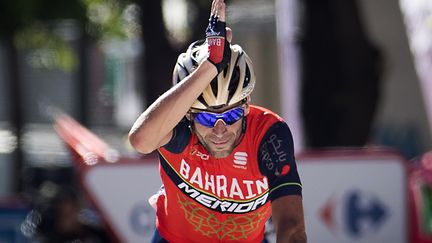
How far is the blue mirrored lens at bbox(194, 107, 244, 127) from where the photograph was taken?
3.87 meters

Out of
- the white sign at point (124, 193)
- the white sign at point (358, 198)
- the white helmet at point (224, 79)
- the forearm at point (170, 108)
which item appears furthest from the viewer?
the white sign at point (358, 198)

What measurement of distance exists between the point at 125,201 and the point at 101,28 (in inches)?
222

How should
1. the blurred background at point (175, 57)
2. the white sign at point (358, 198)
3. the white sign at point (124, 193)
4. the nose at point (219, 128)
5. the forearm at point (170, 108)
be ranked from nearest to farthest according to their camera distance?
the forearm at point (170, 108) < the nose at point (219, 128) < the white sign at point (124, 193) < the white sign at point (358, 198) < the blurred background at point (175, 57)

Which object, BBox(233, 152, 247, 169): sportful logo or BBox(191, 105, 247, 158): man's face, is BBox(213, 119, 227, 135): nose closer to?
BBox(191, 105, 247, 158): man's face

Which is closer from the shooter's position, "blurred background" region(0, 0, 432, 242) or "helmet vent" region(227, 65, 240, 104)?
"helmet vent" region(227, 65, 240, 104)

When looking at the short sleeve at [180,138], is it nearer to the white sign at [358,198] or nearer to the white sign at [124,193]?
the white sign at [124,193]

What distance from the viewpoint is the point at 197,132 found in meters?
3.98

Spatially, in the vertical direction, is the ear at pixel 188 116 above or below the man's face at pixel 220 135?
above

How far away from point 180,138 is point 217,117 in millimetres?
201

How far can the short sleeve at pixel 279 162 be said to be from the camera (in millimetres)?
3803

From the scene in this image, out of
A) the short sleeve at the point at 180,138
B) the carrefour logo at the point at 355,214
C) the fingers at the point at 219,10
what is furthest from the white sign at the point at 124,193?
the fingers at the point at 219,10

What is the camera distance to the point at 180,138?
158 inches

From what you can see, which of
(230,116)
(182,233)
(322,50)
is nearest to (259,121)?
(230,116)

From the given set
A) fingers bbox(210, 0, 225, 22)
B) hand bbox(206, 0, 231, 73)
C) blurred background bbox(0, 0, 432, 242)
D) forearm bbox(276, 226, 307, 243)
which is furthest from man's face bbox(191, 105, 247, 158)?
blurred background bbox(0, 0, 432, 242)
